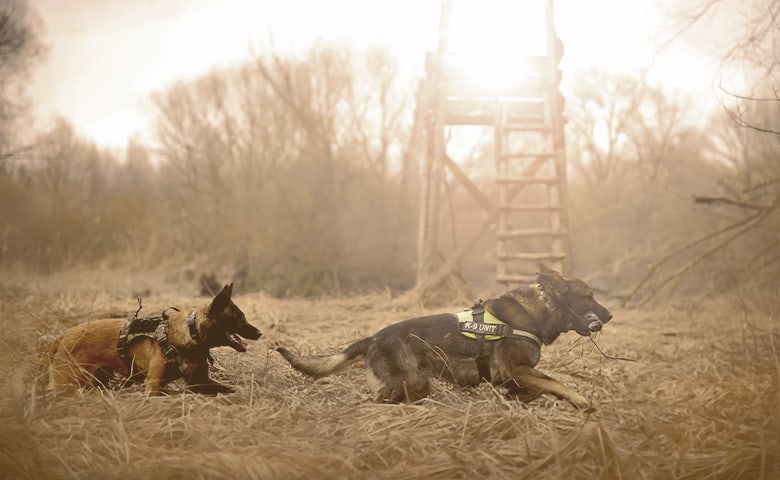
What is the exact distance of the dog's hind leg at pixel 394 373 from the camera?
3387 millimetres

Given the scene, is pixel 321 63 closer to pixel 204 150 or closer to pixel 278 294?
pixel 204 150

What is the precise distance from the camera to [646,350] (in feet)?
18.8

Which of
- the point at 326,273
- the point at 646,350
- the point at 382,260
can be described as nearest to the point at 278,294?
the point at 326,273

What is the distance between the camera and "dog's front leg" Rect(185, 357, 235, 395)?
344cm

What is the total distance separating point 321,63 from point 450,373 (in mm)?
15893

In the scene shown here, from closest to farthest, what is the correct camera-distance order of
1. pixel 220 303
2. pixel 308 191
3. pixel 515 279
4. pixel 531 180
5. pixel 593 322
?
pixel 220 303
pixel 593 322
pixel 515 279
pixel 531 180
pixel 308 191

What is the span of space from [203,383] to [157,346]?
388mm

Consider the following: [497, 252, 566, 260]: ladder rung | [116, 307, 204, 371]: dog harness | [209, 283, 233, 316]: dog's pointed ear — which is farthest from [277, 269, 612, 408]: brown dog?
[497, 252, 566, 260]: ladder rung

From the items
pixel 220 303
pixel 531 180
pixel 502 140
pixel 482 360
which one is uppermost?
pixel 502 140

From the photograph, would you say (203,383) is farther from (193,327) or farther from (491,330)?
(491,330)

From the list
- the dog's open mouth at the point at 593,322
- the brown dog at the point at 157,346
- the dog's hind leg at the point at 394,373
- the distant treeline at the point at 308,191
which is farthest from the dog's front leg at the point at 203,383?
the distant treeline at the point at 308,191

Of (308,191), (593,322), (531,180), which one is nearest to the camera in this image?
(593,322)

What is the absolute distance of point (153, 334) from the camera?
11.4 ft

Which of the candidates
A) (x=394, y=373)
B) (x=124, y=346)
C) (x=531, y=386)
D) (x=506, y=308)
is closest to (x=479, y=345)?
(x=506, y=308)
